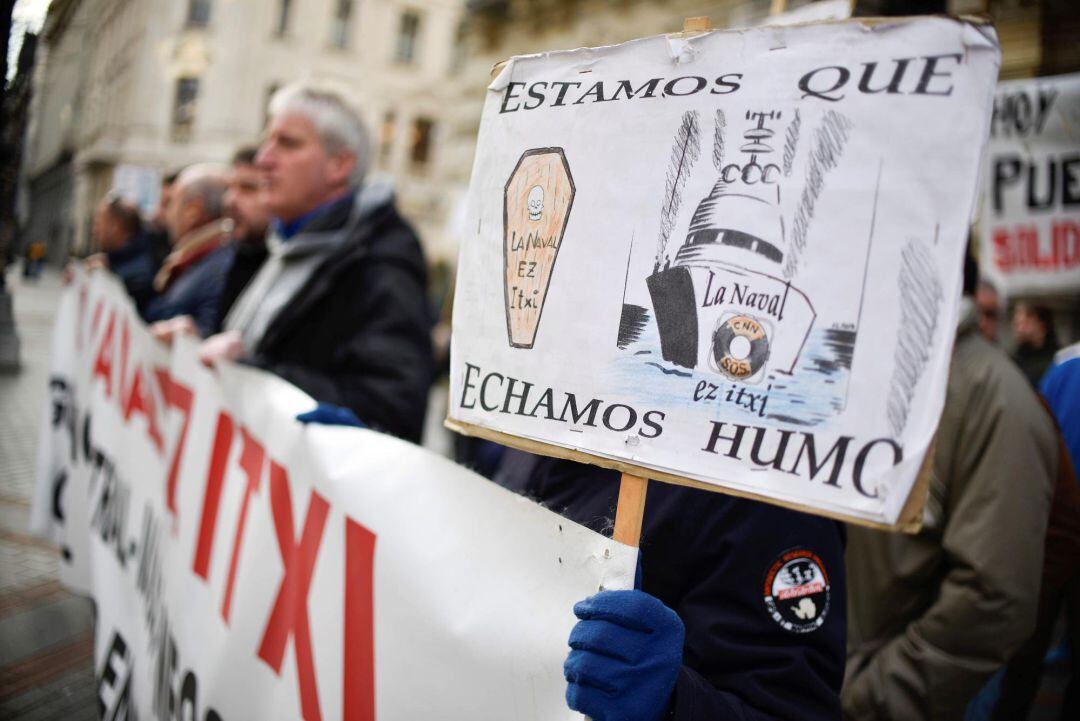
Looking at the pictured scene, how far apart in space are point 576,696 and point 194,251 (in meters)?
3.53

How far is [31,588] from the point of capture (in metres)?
3.67

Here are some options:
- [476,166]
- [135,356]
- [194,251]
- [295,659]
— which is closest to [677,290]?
[476,166]

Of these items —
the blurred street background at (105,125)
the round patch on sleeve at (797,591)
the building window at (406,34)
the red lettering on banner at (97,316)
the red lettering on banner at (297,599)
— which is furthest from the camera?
the building window at (406,34)

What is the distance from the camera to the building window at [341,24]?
75.1 feet

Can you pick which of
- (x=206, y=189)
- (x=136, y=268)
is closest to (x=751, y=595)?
(x=206, y=189)

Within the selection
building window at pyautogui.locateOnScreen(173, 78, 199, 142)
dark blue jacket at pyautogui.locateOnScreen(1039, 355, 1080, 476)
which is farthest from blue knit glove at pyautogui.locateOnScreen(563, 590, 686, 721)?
building window at pyautogui.locateOnScreen(173, 78, 199, 142)

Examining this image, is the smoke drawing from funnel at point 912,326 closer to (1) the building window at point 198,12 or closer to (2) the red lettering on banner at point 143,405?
(2) the red lettering on banner at point 143,405

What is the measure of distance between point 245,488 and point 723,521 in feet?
4.05

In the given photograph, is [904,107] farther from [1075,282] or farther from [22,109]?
[1075,282]

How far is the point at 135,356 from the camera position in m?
2.92

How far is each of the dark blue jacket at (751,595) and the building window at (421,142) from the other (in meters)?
27.5

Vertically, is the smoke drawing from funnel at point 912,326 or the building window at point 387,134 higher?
the building window at point 387,134

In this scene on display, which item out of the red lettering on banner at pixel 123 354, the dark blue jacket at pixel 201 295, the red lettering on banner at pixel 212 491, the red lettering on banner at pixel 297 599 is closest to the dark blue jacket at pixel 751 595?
the red lettering on banner at pixel 297 599

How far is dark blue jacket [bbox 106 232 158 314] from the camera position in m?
4.07
